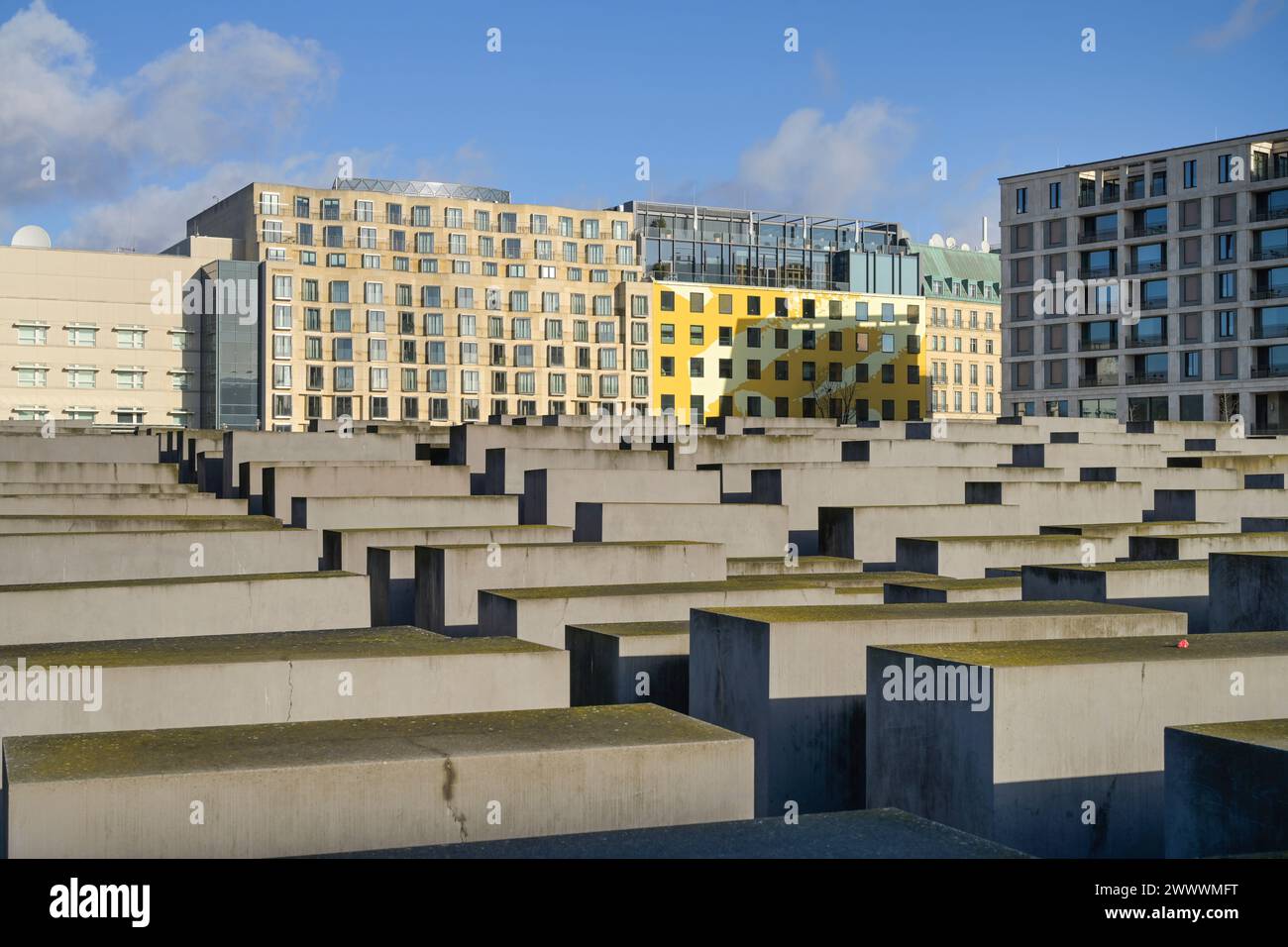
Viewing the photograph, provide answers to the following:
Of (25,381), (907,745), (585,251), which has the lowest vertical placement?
(907,745)

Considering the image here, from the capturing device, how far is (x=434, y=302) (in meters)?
95.2

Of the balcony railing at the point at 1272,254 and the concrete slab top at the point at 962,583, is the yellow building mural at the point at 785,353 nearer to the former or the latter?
the balcony railing at the point at 1272,254

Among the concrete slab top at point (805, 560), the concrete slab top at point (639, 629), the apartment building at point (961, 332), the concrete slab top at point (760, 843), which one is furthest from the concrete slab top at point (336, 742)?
the apartment building at point (961, 332)

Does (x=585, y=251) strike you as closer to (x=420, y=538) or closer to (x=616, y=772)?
(x=420, y=538)

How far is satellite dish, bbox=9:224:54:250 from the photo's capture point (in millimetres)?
85625

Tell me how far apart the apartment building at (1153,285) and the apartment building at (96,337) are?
50578 mm

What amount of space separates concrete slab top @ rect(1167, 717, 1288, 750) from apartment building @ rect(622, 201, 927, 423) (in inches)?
3582

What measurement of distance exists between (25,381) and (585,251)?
1444 inches

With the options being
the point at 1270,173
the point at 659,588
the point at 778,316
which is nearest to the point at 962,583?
the point at 659,588

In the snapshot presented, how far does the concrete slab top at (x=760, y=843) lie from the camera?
6379 millimetres

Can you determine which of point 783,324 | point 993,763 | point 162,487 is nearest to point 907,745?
point 993,763

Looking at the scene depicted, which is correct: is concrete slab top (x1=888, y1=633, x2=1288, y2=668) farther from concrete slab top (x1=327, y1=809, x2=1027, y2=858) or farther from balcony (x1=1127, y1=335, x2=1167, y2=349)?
balcony (x1=1127, y1=335, x2=1167, y2=349)

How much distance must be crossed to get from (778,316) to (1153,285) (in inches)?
1126
